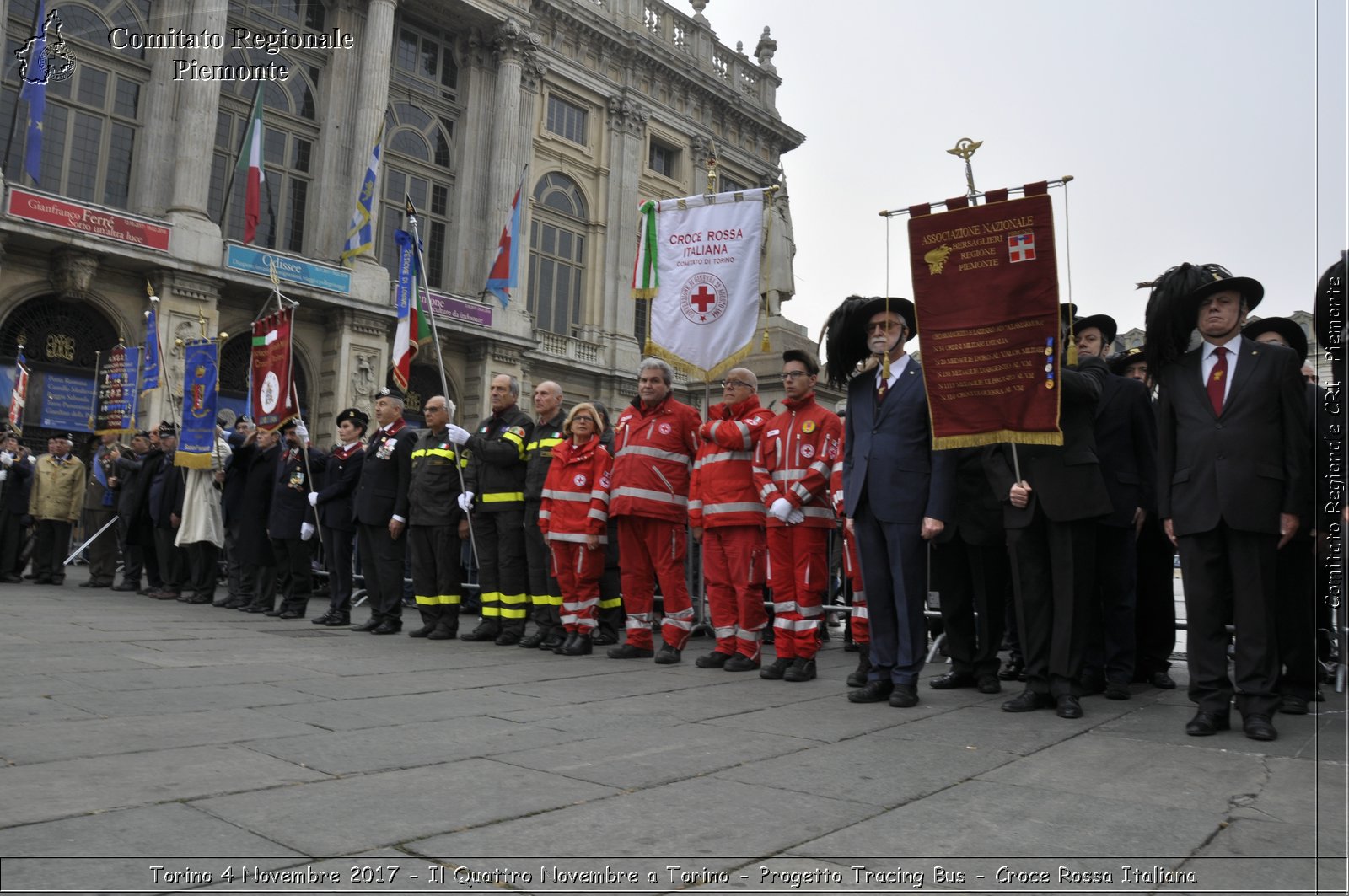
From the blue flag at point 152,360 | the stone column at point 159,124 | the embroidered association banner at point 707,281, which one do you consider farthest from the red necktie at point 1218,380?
the stone column at point 159,124

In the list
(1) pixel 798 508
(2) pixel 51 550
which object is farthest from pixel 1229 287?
(2) pixel 51 550

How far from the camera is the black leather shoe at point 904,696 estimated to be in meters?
4.96

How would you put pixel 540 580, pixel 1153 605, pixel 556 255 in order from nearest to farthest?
pixel 1153 605 → pixel 540 580 → pixel 556 255

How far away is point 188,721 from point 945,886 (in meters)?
3.12

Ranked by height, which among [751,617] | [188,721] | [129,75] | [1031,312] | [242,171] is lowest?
[188,721]

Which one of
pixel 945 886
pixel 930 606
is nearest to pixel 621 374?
pixel 930 606

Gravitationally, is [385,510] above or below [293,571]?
above

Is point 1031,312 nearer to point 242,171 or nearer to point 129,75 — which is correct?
point 242,171

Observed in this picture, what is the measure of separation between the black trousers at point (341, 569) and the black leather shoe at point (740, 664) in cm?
422

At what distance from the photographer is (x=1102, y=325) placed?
19.6ft

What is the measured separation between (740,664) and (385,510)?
3.73 m

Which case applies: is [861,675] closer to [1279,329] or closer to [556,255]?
[1279,329]

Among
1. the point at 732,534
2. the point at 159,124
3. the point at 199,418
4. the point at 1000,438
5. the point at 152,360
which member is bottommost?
the point at 732,534

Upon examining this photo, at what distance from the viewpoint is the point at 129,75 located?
2220 centimetres
